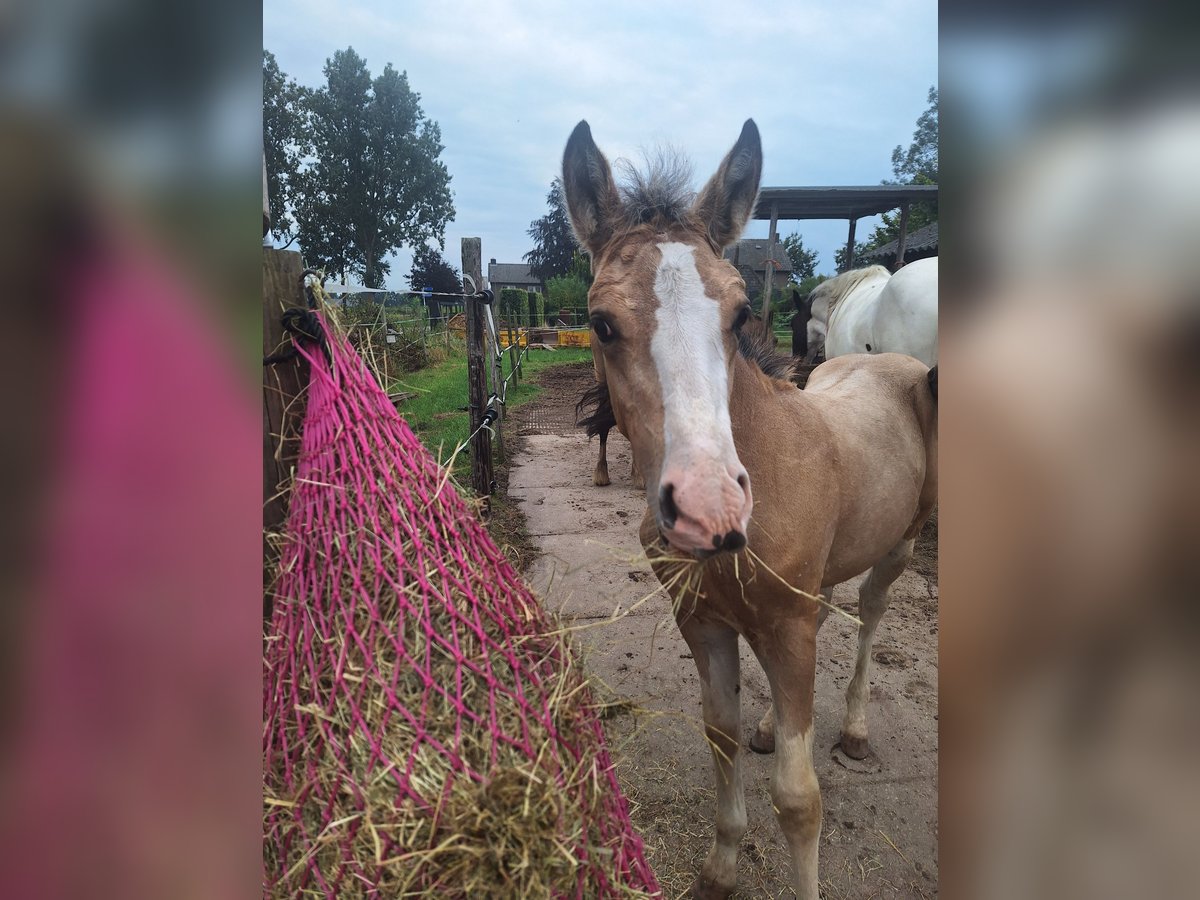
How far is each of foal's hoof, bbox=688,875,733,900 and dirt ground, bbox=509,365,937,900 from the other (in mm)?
65

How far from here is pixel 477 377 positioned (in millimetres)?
5051

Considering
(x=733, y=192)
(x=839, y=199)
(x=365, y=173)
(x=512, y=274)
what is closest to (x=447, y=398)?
(x=839, y=199)

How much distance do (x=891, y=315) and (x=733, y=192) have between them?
424 cm

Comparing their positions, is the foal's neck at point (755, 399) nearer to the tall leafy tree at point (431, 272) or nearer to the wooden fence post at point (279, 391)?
the wooden fence post at point (279, 391)

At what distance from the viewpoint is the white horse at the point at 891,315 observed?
5.33 metres

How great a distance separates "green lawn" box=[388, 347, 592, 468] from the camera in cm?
657

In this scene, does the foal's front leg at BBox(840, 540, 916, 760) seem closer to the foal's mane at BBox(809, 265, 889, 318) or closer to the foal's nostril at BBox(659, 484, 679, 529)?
the foal's nostril at BBox(659, 484, 679, 529)

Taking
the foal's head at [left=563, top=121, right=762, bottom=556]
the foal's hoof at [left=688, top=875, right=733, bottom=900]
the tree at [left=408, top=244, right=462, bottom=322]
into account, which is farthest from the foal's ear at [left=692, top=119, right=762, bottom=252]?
the tree at [left=408, top=244, right=462, bottom=322]
